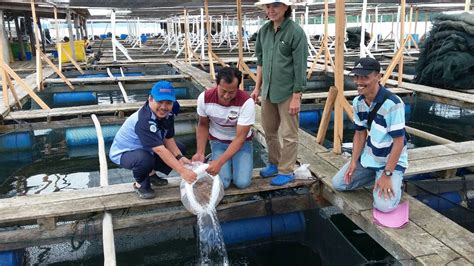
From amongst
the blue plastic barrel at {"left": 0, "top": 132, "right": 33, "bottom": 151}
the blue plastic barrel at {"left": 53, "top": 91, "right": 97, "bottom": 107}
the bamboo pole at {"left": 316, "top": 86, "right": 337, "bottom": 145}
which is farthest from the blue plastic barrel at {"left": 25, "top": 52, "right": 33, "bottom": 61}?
the bamboo pole at {"left": 316, "top": 86, "right": 337, "bottom": 145}

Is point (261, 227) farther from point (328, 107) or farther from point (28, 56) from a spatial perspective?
point (28, 56)

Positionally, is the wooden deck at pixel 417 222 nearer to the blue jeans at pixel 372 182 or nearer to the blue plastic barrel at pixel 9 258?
the blue jeans at pixel 372 182

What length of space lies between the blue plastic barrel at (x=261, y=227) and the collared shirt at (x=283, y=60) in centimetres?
138

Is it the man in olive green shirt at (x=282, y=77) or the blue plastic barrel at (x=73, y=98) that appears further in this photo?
the blue plastic barrel at (x=73, y=98)

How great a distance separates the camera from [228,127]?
3768mm

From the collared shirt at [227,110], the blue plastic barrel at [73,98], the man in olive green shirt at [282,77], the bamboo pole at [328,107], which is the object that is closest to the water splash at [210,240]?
the man in olive green shirt at [282,77]

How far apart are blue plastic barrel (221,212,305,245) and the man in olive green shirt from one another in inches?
22.8

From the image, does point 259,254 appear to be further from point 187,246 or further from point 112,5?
point 112,5

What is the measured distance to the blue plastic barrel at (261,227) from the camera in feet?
13.9

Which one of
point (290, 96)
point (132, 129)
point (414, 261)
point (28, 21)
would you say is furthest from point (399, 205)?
point (28, 21)

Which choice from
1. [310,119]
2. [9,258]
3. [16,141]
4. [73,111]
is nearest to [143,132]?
[9,258]

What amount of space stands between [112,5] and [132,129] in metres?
6.41

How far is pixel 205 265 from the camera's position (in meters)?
4.10

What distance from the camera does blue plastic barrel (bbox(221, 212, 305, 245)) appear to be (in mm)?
4234
